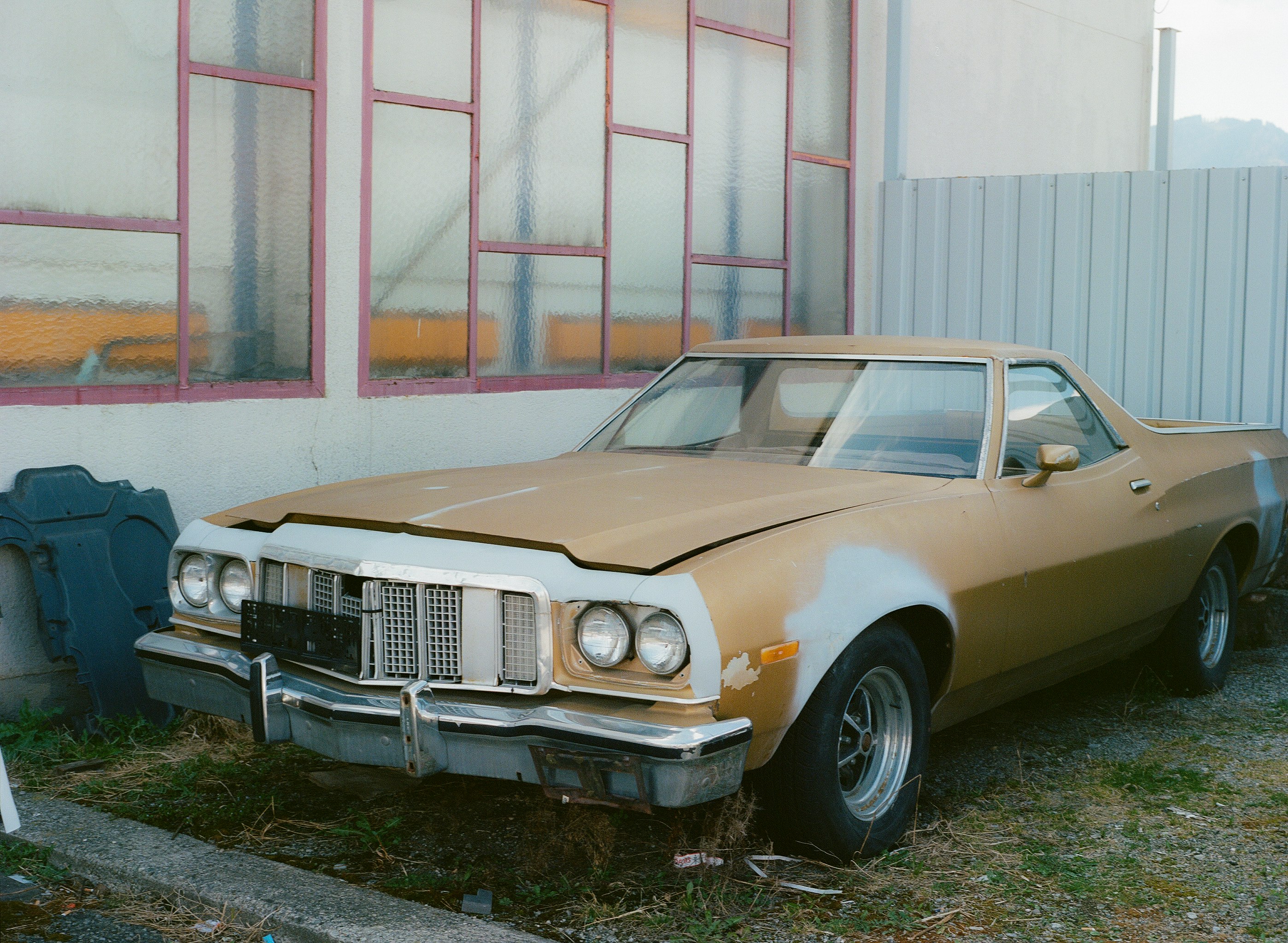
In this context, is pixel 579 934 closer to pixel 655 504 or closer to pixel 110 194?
pixel 655 504

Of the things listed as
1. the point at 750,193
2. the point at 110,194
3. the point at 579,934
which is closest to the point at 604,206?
the point at 750,193

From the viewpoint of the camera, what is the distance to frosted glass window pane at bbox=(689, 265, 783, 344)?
28.2 ft

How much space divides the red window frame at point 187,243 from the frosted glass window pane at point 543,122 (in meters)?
1.02

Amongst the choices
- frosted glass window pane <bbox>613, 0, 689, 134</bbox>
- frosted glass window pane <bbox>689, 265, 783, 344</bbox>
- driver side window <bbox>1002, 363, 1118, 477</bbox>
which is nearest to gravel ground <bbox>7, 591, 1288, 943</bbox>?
driver side window <bbox>1002, 363, 1118, 477</bbox>

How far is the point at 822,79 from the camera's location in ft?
31.2

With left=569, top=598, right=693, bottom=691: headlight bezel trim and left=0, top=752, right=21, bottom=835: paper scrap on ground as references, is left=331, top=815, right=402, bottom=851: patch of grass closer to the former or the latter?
left=0, top=752, right=21, bottom=835: paper scrap on ground

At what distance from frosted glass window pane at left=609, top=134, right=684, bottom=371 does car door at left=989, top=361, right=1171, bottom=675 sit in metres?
3.30

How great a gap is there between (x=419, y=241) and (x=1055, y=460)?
356cm

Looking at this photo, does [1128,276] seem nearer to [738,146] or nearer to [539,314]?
[738,146]

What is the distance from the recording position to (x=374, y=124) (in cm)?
662

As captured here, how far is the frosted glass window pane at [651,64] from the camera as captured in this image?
26.0 feet

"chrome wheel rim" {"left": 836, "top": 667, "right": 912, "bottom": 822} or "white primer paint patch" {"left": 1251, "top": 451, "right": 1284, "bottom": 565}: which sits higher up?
"white primer paint patch" {"left": 1251, "top": 451, "right": 1284, "bottom": 565}

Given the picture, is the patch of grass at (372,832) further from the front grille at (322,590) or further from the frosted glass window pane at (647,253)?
the frosted glass window pane at (647,253)

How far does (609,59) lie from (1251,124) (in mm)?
22720
